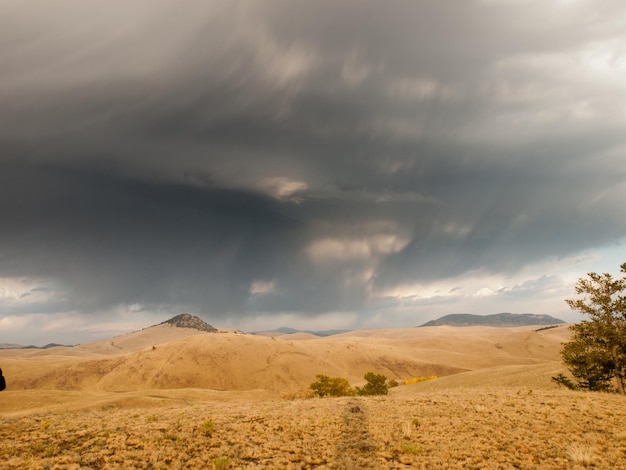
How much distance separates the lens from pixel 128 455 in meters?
12.6

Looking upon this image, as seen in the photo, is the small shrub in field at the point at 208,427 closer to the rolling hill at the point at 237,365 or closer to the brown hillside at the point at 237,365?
the rolling hill at the point at 237,365

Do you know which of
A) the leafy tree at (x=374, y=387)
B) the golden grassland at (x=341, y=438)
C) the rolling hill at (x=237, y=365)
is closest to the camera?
the golden grassland at (x=341, y=438)

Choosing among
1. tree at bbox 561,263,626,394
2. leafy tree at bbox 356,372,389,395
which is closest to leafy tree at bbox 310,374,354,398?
leafy tree at bbox 356,372,389,395

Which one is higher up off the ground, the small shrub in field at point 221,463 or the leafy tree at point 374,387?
the small shrub in field at point 221,463

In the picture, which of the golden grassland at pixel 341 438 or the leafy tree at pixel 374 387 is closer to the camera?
the golden grassland at pixel 341 438

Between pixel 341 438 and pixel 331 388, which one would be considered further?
pixel 331 388

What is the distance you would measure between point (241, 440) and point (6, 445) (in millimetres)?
9068

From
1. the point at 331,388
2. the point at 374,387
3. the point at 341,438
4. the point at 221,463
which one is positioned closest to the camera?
the point at 221,463

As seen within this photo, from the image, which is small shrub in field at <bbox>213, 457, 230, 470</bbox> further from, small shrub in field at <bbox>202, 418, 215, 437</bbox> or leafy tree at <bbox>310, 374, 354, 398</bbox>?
leafy tree at <bbox>310, 374, 354, 398</bbox>

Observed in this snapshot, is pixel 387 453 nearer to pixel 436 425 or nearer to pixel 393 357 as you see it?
pixel 436 425

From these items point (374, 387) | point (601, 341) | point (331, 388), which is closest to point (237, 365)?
point (331, 388)

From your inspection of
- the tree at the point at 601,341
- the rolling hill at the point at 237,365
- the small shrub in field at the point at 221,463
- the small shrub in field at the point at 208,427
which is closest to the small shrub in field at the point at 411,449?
A: the small shrub in field at the point at 221,463

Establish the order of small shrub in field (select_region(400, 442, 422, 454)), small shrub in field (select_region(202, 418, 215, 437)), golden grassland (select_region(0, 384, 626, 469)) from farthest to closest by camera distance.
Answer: small shrub in field (select_region(202, 418, 215, 437)), small shrub in field (select_region(400, 442, 422, 454)), golden grassland (select_region(0, 384, 626, 469))

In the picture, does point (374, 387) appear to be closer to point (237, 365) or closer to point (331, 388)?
point (331, 388)
